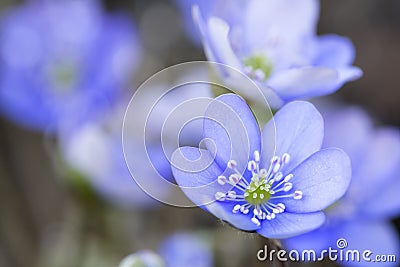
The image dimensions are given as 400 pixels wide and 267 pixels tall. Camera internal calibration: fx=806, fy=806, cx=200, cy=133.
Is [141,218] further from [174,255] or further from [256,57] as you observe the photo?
[256,57]

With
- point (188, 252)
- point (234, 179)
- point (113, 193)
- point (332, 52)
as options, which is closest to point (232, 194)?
point (234, 179)

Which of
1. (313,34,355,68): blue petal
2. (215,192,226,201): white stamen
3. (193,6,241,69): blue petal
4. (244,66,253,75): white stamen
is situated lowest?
(215,192,226,201): white stamen

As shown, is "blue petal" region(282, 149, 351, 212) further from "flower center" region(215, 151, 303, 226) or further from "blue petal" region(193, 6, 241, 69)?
"blue petal" region(193, 6, 241, 69)

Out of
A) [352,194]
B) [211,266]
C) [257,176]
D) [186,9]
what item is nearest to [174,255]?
[211,266]

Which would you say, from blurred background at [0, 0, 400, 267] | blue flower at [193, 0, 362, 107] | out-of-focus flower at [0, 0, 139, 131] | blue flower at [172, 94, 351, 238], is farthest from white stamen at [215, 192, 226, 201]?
out-of-focus flower at [0, 0, 139, 131]

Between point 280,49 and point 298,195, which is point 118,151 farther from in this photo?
point 298,195

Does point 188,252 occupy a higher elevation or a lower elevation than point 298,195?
higher

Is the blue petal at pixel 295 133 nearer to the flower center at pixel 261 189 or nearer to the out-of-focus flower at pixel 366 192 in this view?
the flower center at pixel 261 189
